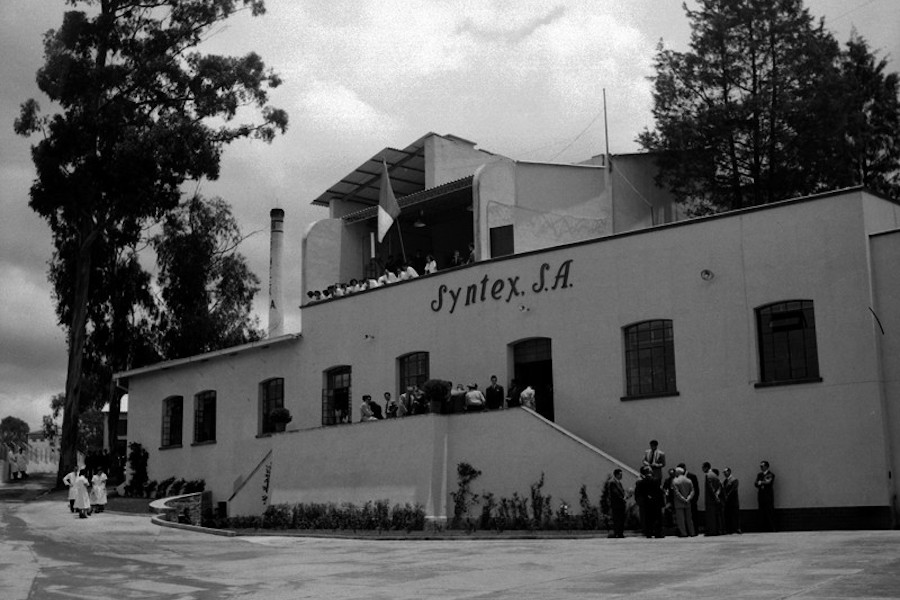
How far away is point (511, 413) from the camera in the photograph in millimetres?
23188

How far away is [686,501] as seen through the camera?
19719mm

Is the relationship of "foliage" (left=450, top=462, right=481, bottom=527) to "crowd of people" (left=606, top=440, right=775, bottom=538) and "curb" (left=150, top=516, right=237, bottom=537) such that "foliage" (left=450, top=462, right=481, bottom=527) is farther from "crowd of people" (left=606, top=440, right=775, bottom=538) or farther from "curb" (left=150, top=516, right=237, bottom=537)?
"curb" (left=150, top=516, right=237, bottom=537)

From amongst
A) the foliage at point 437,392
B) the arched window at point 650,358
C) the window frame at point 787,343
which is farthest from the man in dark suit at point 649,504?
the foliage at point 437,392

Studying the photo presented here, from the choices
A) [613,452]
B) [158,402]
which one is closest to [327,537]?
[613,452]

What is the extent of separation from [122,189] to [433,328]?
17358 mm

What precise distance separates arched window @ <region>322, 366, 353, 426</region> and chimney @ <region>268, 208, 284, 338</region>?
24.0 ft

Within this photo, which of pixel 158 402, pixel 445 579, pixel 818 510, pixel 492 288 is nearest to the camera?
pixel 445 579

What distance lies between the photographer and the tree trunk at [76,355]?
39.5 metres

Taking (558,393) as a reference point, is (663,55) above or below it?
above

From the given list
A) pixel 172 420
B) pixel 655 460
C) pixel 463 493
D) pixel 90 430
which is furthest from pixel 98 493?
pixel 90 430

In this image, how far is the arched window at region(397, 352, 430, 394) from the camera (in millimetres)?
27922

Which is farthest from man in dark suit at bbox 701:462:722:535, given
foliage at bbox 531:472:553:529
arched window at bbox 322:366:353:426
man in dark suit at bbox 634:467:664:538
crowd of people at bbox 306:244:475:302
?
arched window at bbox 322:366:353:426

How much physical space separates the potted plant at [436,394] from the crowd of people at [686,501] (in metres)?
5.26

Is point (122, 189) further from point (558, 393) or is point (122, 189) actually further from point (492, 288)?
point (558, 393)
